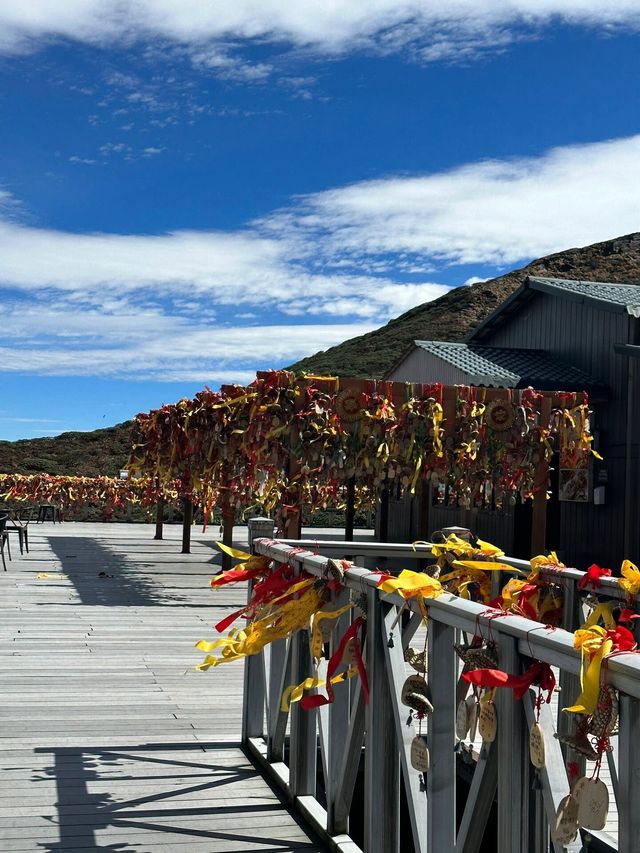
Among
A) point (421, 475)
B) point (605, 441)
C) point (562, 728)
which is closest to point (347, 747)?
point (562, 728)

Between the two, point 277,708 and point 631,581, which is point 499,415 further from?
point 631,581

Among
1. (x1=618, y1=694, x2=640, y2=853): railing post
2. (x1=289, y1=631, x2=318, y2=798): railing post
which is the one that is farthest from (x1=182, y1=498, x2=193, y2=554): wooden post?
(x1=618, y1=694, x2=640, y2=853): railing post

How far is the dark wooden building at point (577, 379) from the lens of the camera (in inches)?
666

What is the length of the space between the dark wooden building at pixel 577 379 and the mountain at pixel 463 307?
58.1 m

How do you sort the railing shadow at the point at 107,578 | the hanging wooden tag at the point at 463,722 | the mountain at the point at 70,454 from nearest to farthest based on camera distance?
the hanging wooden tag at the point at 463,722, the railing shadow at the point at 107,578, the mountain at the point at 70,454

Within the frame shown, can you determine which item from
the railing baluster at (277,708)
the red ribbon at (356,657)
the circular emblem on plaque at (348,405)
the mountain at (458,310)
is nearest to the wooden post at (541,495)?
the circular emblem on plaque at (348,405)

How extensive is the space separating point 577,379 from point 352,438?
25.2 ft

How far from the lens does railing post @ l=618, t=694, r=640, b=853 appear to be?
2.01 meters

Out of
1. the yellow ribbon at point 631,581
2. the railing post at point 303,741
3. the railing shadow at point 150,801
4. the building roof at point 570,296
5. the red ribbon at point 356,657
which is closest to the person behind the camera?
the yellow ribbon at point 631,581

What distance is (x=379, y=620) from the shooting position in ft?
11.3

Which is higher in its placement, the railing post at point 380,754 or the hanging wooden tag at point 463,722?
the hanging wooden tag at point 463,722

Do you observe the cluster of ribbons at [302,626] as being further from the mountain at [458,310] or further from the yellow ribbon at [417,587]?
the mountain at [458,310]

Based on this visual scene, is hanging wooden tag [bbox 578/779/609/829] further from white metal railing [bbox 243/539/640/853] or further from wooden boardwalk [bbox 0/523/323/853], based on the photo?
wooden boardwalk [bbox 0/523/323/853]

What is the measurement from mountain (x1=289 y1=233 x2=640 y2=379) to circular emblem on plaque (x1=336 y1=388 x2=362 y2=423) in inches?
2690
